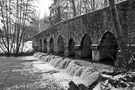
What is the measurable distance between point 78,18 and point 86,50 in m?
2.06

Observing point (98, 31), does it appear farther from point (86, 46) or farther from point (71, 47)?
point (71, 47)

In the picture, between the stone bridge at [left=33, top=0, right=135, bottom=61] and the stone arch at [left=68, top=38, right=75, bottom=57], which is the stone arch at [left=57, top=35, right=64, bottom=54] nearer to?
the stone bridge at [left=33, top=0, right=135, bottom=61]

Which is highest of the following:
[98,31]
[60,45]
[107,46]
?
[98,31]

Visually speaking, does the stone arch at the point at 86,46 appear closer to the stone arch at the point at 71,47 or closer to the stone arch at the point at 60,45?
the stone arch at the point at 71,47

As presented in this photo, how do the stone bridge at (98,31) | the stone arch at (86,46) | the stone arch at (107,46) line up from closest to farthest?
the stone bridge at (98,31) < the stone arch at (107,46) < the stone arch at (86,46)

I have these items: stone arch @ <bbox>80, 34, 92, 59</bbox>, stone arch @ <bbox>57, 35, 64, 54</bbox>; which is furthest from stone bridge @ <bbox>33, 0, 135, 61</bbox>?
stone arch @ <bbox>57, 35, 64, 54</bbox>

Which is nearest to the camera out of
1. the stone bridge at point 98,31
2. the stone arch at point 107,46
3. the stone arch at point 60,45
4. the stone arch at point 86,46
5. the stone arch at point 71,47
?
the stone bridge at point 98,31

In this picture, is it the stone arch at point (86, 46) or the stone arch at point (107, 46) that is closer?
the stone arch at point (107, 46)

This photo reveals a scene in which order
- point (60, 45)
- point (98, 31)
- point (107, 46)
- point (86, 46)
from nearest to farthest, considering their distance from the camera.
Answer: point (98, 31) < point (107, 46) < point (86, 46) < point (60, 45)

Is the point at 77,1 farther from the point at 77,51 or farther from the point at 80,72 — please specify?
the point at 80,72

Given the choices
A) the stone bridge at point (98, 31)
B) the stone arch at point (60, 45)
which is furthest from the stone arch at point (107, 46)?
the stone arch at point (60, 45)

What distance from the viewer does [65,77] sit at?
24.9 ft

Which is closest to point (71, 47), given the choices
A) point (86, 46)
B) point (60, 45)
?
point (86, 46)

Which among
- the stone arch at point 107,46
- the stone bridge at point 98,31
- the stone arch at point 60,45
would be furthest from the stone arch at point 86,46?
the stone arch at point 60,45
